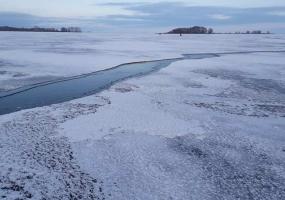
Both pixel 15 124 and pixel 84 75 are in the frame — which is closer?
pixel 15 124

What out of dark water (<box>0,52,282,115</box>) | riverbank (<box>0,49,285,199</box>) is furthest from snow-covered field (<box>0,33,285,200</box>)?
dark water (<box>0,52,282,115</box>)

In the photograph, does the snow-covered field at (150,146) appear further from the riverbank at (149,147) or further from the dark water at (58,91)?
the dark water at (58,91)

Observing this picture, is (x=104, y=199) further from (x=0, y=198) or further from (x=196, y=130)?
(x=196, y=130)

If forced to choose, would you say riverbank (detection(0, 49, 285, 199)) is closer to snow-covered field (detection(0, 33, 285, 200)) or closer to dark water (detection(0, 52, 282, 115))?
snow-covered field (detection(0, 33, 285, 200))

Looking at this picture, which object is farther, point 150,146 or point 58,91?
point 58,91

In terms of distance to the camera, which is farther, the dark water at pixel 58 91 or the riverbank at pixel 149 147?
the dark water at pixel 58 91

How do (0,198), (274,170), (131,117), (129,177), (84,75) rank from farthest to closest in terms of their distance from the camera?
(84,75)
(131,117)
(274,170)
(129,177)
(0,198)

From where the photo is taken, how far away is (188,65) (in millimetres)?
15898

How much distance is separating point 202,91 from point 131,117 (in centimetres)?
335

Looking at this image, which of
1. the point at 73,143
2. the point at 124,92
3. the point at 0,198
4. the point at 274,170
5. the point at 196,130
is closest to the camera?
the point at 0,198

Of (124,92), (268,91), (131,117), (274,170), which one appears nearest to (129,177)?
(274,170)

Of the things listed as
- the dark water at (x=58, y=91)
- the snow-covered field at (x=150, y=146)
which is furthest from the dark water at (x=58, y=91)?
the snow-covered field at (x=150, y=146)

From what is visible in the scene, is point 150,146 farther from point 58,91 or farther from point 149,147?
A: point 58,91

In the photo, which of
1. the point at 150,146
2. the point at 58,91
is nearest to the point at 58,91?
the point at 58,91
